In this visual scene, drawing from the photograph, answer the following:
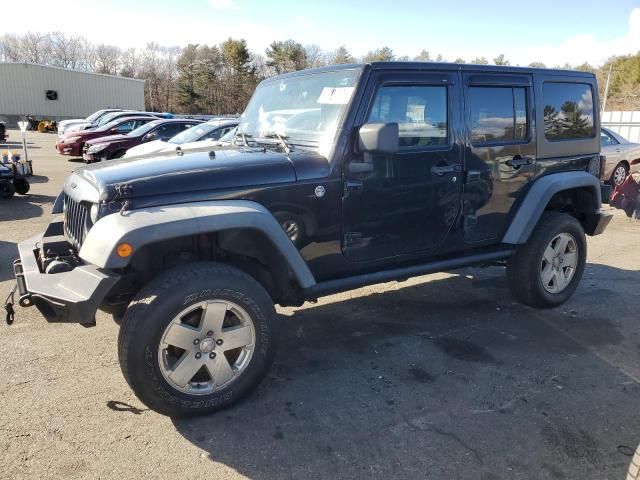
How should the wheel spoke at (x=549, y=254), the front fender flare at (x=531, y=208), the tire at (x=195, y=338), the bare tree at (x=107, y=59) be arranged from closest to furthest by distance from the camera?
1. the tire at (x=195, y=338)
2. the front fender flare at (x=531, y=208)
3. the wheel spoke at (x=549, y=254)
4. the bare tree at (x=107, y=59)

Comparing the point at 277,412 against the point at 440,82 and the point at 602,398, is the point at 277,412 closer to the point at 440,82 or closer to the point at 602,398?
the point at 602,398

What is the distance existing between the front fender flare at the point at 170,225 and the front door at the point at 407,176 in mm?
675

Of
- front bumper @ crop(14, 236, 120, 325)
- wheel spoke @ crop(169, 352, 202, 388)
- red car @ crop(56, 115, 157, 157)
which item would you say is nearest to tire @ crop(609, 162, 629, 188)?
wheel spoke @ crop(169, 352, 202, 388)

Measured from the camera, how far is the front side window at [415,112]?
3548mm

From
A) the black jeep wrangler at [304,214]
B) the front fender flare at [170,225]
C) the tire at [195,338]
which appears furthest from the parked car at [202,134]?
the tire at [195,338]

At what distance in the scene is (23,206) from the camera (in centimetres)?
936

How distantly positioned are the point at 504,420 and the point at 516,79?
9.15 ft

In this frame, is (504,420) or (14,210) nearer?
(504,420)

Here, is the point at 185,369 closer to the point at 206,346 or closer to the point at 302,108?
the point at 206,346

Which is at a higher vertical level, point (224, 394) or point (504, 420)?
point (224, 394)

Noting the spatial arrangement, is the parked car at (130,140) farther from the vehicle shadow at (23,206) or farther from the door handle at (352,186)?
the door handle at (352,186)

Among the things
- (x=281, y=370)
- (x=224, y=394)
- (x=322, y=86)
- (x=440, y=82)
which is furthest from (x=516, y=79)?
(x=224, y=394)

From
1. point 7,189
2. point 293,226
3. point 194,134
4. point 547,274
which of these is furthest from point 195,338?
point 194,134

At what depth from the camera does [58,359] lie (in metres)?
3.68
